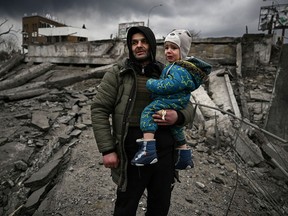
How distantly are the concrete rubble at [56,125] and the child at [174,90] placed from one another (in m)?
1.29

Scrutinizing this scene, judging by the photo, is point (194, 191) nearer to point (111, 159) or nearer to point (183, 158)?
point (183, 158)

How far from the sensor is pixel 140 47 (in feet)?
5.95

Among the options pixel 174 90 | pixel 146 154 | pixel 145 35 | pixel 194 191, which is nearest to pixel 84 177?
pixel 194 191

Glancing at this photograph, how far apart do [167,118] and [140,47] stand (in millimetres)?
661

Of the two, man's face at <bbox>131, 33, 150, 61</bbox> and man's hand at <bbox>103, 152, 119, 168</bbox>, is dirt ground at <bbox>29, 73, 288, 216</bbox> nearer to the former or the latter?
man's hand at <bbox>103, 152, 119, 168</bbox>

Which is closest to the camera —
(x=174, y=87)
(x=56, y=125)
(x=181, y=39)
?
(x=174, y=87)

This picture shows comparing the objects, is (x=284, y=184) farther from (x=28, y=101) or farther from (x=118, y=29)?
(x=118, y=29)

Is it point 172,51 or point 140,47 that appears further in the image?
point 172,51

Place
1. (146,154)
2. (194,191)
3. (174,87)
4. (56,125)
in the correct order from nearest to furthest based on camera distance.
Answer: (146,154) → (174,87) → (194,191) → (56,125)

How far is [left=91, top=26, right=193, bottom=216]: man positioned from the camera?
1.77 metres

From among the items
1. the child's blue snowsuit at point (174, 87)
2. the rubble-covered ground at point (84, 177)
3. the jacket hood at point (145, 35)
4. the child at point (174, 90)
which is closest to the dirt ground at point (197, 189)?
the rubble-covered ground at point (84, 177)

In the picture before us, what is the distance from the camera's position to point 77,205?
9.97 feet

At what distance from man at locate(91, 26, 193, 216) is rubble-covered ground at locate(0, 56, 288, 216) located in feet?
4.57

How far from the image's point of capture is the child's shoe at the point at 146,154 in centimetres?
163
